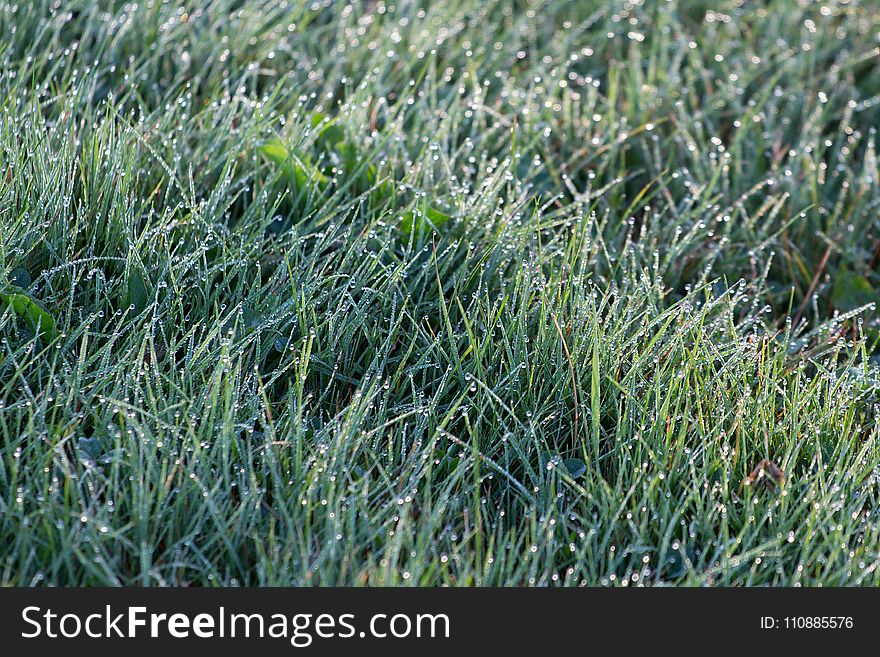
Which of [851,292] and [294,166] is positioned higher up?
[294,166]

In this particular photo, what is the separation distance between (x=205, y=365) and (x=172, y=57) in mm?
1241

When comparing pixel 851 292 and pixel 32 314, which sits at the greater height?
pixel 32 314

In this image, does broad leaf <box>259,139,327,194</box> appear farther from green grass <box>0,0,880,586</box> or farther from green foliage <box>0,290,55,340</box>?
green foliage <box>0,290,55,340</box>

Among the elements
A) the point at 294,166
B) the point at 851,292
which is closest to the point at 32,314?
the point at 294,166

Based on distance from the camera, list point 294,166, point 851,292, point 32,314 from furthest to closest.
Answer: point 851,292, point 294,166, point 32,314

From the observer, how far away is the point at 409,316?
1.83 meters

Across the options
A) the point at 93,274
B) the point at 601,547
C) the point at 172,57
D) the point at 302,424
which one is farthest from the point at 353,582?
the point at 172,57

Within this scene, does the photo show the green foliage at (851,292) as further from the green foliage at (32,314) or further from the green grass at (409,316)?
the green foliage at (32,314)

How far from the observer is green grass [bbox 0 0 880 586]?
1.55m

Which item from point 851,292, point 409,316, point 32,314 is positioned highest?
point 32,314

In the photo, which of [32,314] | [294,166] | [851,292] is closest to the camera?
[32,314]

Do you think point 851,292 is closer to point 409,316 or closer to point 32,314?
point 409,316

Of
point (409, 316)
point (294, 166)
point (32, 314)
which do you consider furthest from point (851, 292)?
point (32, 314)

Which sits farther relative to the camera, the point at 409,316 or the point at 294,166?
the point at 294,166
